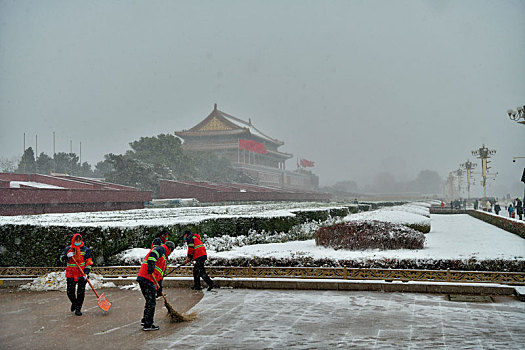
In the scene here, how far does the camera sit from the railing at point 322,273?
7.64 metres

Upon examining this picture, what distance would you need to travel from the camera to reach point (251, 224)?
13.5 m

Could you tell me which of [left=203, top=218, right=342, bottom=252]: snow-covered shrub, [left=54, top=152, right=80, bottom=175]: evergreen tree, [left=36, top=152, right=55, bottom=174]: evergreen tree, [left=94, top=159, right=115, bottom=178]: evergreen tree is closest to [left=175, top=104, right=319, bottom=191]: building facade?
[left=94, top=159, right=115, bottom=178]: evergreen tree

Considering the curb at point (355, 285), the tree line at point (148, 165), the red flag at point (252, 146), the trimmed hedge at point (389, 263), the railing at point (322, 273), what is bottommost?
the curb at point (355, 285)

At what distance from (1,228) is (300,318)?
6724mm

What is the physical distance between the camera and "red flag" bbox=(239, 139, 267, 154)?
6769cm

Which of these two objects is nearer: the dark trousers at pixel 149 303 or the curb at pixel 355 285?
the dark trousers at pixel 149 303

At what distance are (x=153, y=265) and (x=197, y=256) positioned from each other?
7.27ft

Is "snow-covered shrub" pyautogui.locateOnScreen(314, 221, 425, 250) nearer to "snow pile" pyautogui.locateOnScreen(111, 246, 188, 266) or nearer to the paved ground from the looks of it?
the paved ground

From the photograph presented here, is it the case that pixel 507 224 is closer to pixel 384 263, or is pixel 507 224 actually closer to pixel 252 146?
pixel 384 263

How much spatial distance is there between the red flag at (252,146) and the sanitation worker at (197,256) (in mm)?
59754

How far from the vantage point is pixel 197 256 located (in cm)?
787

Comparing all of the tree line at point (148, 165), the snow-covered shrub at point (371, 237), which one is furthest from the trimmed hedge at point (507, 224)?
the tree line at point (148, 165)

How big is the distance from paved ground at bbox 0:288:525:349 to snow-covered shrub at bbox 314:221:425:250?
2759mm

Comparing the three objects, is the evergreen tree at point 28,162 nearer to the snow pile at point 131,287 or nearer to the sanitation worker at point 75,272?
the snow pile at point 131,287
